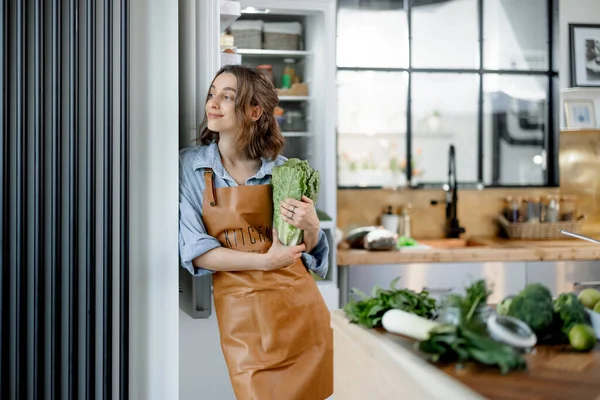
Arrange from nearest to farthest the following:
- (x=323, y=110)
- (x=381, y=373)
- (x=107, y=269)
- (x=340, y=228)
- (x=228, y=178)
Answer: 1. (x=381, y=373)
2. (x=107, y=269)
3. (x=228, y=178)
4. (x=323, y=110)
5. (x=340, y=228)

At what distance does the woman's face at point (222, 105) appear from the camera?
7.52ft

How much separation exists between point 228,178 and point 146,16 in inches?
22.1

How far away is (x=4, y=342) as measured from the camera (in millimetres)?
1988

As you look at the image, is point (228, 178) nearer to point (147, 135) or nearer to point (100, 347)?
point (147, 135)

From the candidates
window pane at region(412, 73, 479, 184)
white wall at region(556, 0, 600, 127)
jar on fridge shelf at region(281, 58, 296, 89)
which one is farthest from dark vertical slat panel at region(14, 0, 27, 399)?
white wall at region(556, 0, 600, 127)

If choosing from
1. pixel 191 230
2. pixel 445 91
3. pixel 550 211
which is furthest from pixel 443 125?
pixel 191 230

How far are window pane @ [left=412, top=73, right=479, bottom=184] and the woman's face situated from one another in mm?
2790

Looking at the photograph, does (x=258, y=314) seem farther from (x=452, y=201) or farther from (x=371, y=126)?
(x=452, y=201)

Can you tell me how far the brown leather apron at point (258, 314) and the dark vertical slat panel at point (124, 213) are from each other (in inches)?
11.0

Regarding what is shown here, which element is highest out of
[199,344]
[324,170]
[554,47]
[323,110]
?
[554,47]

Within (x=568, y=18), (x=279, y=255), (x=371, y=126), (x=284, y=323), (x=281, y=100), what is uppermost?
(x=568, y=18)

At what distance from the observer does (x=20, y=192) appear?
1.97 metres

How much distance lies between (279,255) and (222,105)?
0.52m

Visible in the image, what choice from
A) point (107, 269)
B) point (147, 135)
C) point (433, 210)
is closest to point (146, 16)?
point (147, 135)
